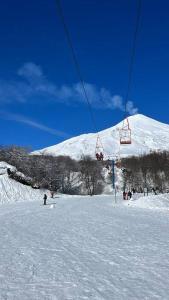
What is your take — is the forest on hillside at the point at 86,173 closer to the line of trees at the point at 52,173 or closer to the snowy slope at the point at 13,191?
the line of trees at the point at 52,173

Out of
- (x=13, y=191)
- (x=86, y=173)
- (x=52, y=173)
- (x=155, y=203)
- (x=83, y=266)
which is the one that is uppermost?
(x=86, y=173)

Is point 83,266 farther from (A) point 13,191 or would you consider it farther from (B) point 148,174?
(B) point 148,174

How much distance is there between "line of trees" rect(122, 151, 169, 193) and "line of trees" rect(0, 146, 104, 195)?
403 inches

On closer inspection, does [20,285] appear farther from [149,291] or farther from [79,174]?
[79,174]

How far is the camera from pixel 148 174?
12800 centimetres

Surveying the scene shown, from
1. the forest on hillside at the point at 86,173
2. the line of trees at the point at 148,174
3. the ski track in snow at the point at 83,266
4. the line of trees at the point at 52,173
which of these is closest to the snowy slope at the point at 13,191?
the line of trees at the point at 52,173

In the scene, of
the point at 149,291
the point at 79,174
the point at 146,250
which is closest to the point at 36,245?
the point at 146,250

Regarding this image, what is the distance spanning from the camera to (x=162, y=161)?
127 meters

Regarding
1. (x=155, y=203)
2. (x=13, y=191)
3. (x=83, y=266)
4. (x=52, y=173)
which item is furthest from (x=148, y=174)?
(x=83, y=266)

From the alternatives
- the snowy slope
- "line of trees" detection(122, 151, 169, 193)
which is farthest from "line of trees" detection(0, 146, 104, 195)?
"line of trees" detection(122, 151, 169, 193)

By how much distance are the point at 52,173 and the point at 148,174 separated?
141 ft

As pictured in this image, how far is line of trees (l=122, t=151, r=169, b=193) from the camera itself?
118m

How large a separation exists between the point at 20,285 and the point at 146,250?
613cm

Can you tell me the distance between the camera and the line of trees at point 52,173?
86.5 metres
